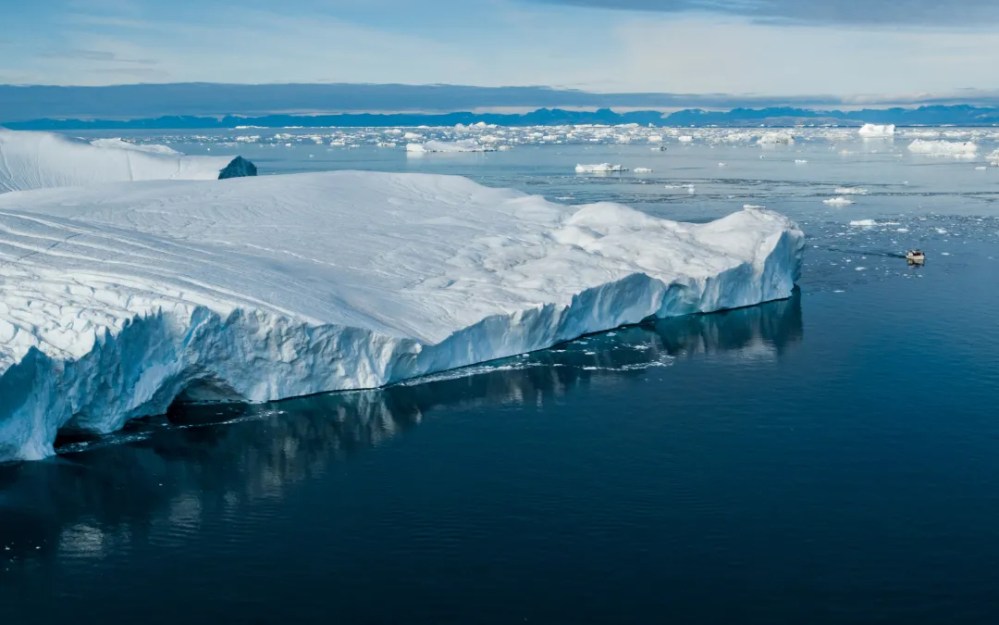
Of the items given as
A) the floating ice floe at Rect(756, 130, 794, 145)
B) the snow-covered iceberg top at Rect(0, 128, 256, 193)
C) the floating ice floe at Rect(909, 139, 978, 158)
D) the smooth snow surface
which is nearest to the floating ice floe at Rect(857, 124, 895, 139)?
the floating ice floe at Rect(756, 130, 794, 145)

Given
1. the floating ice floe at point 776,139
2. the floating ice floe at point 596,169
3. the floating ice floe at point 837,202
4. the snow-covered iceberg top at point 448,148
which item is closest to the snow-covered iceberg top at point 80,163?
the floating ice floe at point 837,202

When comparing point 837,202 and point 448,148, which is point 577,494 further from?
point 448,148

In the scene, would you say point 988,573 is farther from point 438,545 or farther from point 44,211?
point 44,211

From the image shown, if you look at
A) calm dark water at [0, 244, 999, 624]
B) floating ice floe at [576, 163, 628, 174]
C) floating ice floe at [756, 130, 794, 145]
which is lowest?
calm dark water at [0, 244, 999, 624]

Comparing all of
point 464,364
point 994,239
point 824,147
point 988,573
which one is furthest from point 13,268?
point 824,147

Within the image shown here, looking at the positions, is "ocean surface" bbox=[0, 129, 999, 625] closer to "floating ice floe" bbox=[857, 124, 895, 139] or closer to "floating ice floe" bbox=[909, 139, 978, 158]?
"floating ice floe" bbox=[909, 139, 978, 158]

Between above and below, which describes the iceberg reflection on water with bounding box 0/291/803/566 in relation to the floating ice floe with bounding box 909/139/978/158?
below

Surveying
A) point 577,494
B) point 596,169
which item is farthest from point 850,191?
point 577,494
